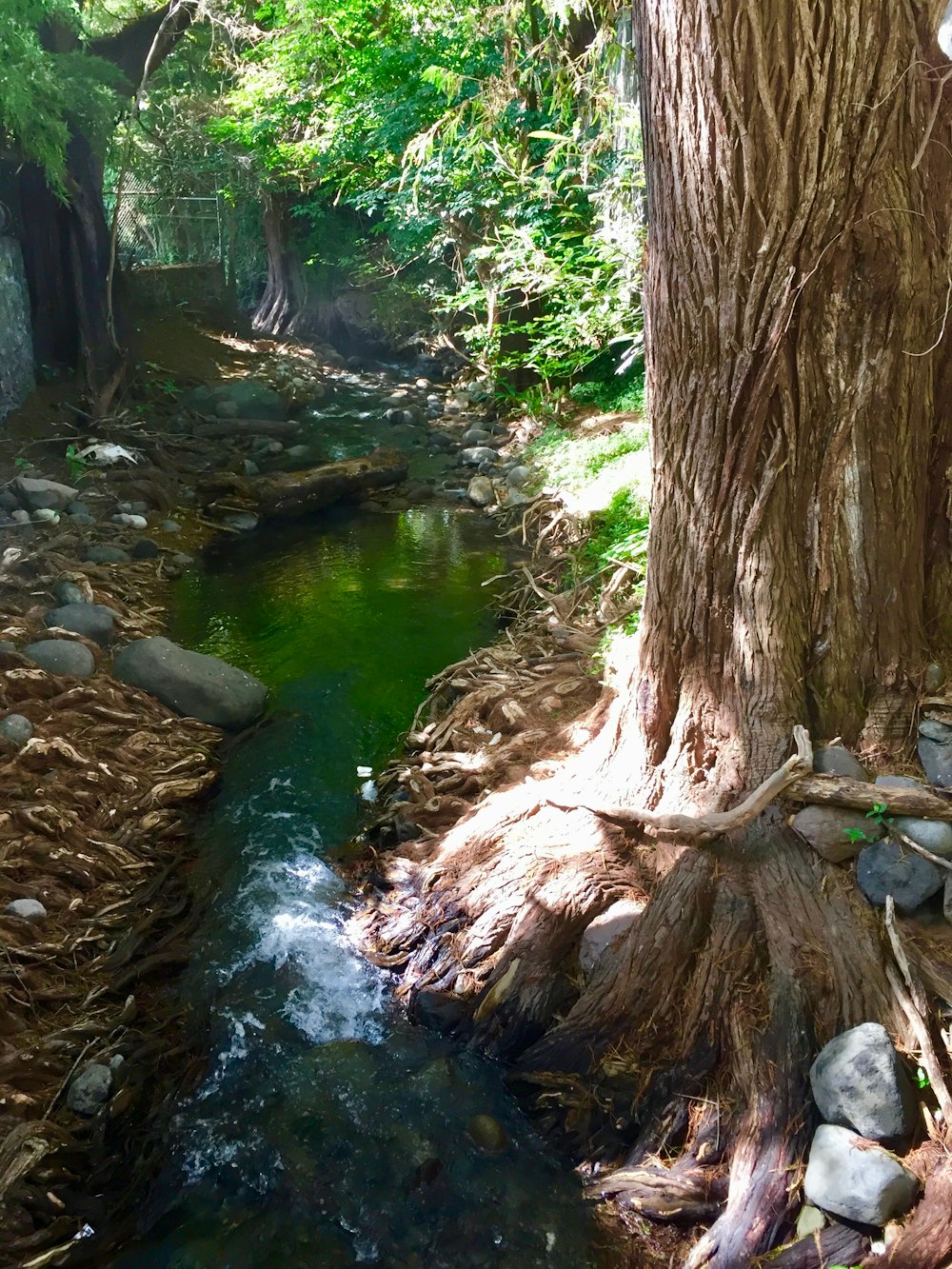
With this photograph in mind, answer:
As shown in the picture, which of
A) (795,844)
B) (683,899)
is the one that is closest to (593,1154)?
(683,899)

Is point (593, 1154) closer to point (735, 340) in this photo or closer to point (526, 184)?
point (735, 340)

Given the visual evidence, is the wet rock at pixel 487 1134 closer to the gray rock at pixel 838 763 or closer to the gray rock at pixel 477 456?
the gray rock at pixel 838 763

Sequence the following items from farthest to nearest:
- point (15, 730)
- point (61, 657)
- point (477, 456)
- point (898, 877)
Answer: point (477, 456) < point (61, 657) < point (15, 730) < point (898, 877)

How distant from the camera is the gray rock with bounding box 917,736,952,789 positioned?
3.19 m

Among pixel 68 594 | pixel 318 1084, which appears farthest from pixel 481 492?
pixel 318 1084

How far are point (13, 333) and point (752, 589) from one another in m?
9.37

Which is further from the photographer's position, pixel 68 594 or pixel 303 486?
pixel 303 486

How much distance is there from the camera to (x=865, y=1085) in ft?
8.46

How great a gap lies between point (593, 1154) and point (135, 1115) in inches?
61.8

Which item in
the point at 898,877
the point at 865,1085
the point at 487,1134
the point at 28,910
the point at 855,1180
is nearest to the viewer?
the point at 855,1180

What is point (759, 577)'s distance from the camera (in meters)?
3.25

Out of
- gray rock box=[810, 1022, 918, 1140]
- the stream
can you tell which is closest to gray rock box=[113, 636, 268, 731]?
the stream

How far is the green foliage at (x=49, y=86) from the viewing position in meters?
7.72

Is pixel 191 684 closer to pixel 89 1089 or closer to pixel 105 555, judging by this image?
pixel 105 555
